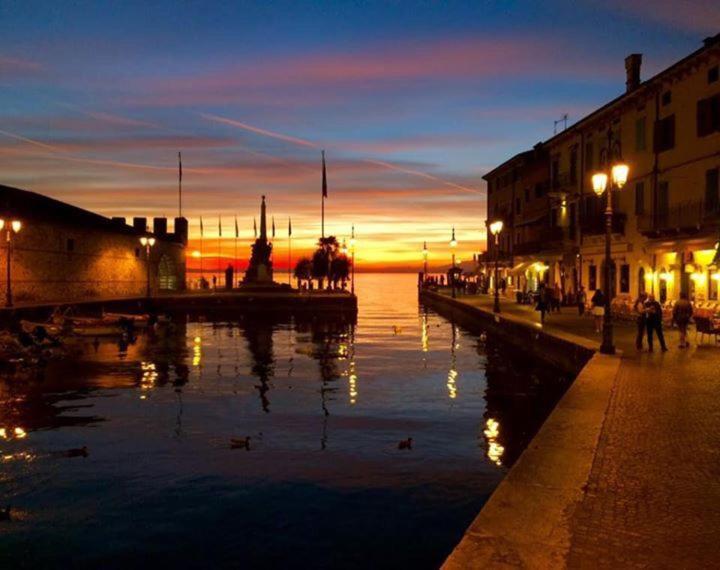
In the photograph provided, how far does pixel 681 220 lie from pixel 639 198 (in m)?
5.11

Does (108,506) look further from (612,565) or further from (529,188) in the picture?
(529,188)

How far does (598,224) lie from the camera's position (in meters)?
40.0

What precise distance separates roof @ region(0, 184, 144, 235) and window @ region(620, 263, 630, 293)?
33.8 metres

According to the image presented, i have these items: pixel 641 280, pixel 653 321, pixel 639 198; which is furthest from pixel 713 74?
pixel 653 321

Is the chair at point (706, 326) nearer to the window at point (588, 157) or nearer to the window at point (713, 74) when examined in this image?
the window at point (713, 74)

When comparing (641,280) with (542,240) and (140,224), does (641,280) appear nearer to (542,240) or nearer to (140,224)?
(542,240)

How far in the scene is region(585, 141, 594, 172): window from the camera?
42469mm

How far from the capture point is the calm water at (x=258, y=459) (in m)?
9.19

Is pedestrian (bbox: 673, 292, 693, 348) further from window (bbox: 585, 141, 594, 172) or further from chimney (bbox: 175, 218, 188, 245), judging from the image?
chimney (bbox: 175, 218, 188, 245)

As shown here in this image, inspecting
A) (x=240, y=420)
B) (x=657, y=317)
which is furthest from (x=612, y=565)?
(x=657, y=317)

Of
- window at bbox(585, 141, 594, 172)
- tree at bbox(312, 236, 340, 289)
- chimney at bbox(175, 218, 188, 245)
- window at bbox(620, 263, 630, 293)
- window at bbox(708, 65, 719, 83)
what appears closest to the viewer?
window at bbox(708, 65, 719, 83)

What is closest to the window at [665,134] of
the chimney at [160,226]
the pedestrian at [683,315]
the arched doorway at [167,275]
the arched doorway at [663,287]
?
the arched doorway at [663,287]

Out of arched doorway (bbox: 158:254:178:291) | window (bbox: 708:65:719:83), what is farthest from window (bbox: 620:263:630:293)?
arched doorway (bbox: 158:254:178:291)

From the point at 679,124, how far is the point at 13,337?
28.3 metres
